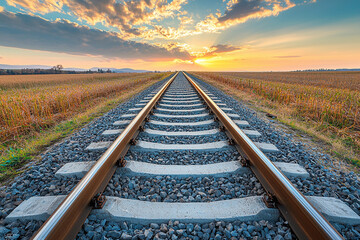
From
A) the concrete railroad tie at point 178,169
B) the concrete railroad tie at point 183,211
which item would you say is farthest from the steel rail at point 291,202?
the concrete railroad tie at point 178,169

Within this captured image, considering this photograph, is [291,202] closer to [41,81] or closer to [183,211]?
[183,211]

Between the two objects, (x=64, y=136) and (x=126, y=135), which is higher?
(x=126, y=135)

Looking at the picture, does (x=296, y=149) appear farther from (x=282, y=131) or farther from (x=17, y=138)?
(x=17, y=138)

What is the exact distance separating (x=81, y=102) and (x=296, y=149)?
298 inches

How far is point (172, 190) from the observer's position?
1934 mm

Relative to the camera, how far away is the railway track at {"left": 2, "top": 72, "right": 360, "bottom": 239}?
1.42 m

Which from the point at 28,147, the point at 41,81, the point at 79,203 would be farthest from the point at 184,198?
the point at 41,81

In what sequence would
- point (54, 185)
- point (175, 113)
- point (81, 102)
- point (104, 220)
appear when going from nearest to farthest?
point (104, 220) < point (54, 185) < point (175, 113) < point (81, 102)

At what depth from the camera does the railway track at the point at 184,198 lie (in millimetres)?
1421

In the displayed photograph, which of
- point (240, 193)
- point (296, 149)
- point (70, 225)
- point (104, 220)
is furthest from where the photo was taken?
point (296, 149)

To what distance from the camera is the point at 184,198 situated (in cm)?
183

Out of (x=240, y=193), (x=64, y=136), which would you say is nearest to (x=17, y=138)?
(x=64, y=136)

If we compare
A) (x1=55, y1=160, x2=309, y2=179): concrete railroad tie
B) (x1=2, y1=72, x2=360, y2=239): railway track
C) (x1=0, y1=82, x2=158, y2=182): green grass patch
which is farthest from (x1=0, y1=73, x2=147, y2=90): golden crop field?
(x1=2, y1=72, x2=360, y2=239): railway track

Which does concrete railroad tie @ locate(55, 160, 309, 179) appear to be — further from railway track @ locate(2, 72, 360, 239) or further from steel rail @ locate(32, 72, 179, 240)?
steel rail @ locate(32, 72, 179, 240)
